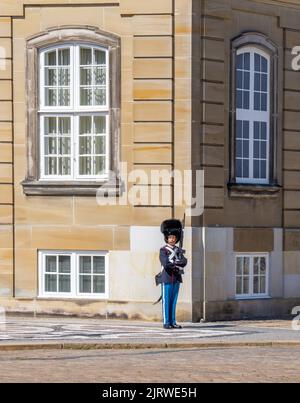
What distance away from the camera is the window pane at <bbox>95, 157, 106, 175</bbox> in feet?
87.3

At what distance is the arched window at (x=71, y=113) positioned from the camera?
26.4 meters

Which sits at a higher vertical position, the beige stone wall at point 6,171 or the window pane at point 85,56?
the window pane at point 85,56

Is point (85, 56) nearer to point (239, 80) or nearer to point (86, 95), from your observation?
point (86, 95)

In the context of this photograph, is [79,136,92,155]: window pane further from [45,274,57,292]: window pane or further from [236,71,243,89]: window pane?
[236,71,243,89]: window pane

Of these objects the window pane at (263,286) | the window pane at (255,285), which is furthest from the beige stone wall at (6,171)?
the window pane at (263,286)

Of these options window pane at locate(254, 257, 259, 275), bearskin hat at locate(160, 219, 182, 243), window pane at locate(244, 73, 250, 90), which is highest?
window pane at locate(244, 73, 250, 90)

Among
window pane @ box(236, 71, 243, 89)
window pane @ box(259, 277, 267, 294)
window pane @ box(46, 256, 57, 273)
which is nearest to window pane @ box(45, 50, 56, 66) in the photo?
window pane @ box(236, 71, 243, 89)

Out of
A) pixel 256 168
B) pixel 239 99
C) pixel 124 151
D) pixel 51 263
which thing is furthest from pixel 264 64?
pixel 51 263

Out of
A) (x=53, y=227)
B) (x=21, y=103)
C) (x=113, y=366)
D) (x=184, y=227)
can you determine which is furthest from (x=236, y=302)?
(x=113, y=366)

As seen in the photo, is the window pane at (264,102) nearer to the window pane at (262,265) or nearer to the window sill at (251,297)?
the window pane at (262,265)

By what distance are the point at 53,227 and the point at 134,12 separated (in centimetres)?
421

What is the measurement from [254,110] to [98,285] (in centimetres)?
460

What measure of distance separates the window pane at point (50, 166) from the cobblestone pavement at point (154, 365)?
21.0ft

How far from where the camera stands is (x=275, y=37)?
27906mm
